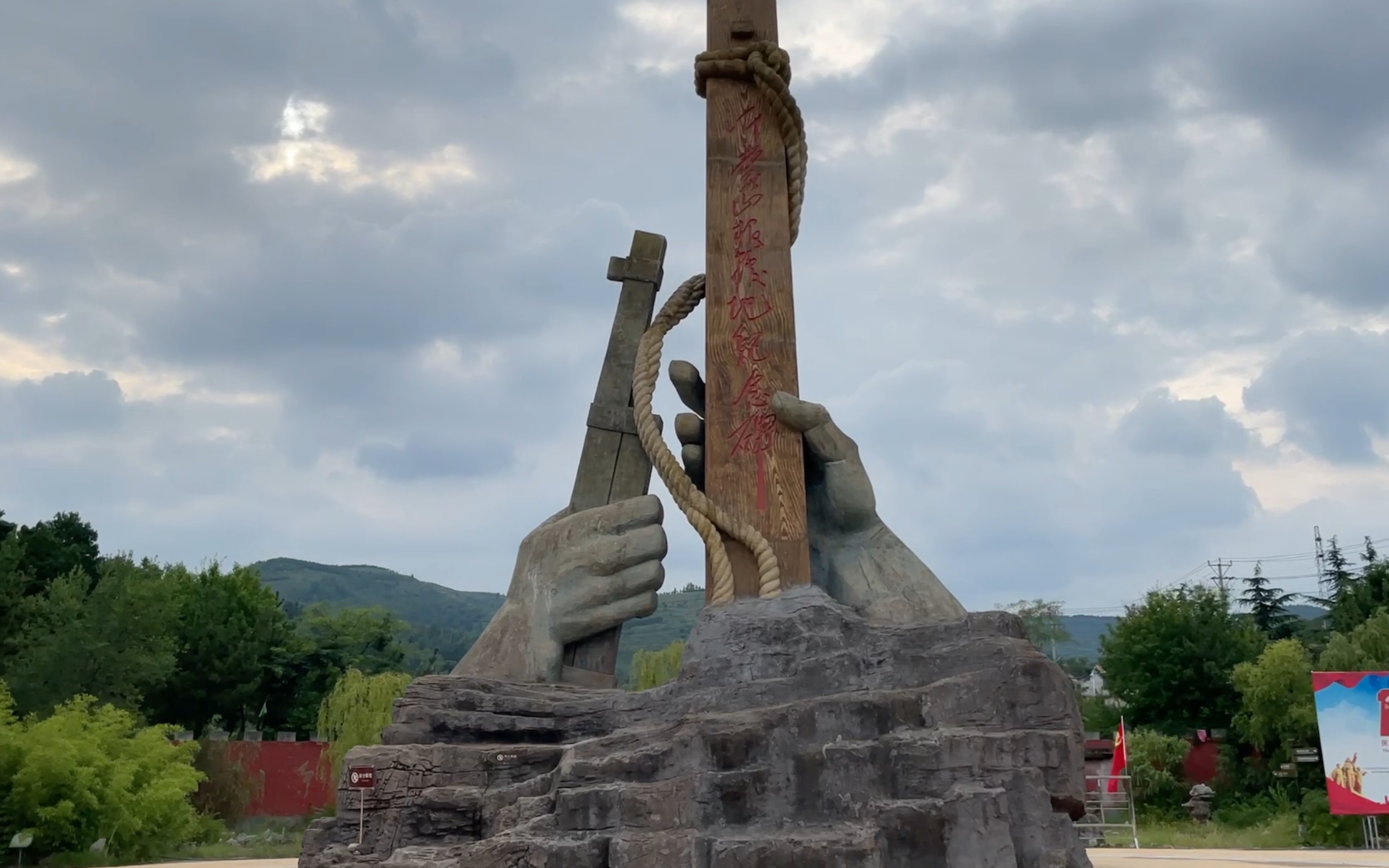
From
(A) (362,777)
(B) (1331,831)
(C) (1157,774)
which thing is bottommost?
(B) (1331,831)

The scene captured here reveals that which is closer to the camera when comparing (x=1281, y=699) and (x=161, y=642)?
(x=1281, y=699)

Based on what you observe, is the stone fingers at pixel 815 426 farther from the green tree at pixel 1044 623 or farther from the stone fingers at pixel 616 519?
the green tree at pixel 1044 623

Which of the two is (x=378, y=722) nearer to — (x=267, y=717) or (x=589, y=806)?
(x=267, y=717)

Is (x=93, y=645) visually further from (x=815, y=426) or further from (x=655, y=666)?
(x=815, y=426)

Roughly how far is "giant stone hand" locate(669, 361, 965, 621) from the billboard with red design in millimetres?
9444

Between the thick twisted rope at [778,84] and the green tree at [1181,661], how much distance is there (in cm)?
2082

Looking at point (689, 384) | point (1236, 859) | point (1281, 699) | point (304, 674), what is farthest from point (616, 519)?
point (304, 674)

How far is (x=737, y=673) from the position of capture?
251 inches

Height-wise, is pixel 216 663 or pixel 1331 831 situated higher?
pixel 216 663

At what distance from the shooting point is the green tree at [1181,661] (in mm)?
25484

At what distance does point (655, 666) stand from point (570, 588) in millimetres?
10346

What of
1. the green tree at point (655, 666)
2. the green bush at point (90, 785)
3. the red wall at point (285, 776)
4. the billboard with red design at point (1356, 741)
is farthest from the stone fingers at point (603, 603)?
the red wall at point (285, 776)

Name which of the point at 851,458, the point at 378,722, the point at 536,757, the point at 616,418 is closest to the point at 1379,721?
the point at 851,458

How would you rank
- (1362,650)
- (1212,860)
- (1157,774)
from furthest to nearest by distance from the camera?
1. (1157,774)
2. (1362,650)
3. (1212,860)
